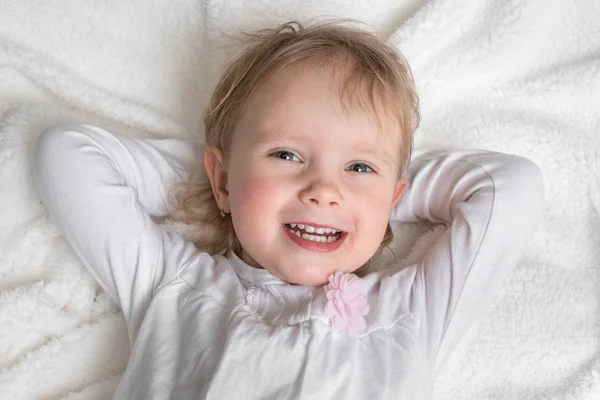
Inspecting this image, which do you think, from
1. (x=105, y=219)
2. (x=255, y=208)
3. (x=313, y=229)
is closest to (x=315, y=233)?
(x=313, y=229)

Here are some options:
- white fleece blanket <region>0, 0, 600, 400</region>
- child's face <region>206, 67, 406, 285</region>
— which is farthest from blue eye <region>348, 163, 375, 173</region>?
white fleece blanket <region>0, 0, 600, 400</region>

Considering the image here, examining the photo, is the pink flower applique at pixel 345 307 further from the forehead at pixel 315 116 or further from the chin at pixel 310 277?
the forehead at pixel 315 116

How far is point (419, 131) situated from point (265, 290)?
47cm

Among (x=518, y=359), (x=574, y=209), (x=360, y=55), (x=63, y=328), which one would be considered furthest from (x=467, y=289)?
(x=63, y=328)

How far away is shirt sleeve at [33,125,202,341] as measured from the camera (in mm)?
1403

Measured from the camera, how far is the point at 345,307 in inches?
52.1

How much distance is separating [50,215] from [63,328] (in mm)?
219

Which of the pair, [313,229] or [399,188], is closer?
[313,229]

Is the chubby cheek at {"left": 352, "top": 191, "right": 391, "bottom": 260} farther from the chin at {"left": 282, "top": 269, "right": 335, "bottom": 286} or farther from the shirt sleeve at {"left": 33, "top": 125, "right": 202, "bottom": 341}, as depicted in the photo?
the shirt sleeve at {"left": 33, "top": 125, "right": 202, "bottom": 341}

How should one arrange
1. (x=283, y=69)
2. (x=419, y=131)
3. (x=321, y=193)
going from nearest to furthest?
(x=321, y=193), (x=283, y=69), (x=419, y=131)

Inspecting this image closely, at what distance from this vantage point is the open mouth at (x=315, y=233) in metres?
1.34

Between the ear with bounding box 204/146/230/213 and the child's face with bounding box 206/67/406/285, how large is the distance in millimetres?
81

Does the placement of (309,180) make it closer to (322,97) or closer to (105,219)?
(322,97)

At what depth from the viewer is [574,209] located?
1554 millimetres
